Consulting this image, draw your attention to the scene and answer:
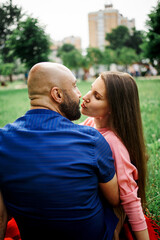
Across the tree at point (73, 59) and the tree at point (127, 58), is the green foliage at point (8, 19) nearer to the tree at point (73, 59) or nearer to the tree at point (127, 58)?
the tree at point (73, 59)

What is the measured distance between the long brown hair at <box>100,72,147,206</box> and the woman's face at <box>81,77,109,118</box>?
6 cm

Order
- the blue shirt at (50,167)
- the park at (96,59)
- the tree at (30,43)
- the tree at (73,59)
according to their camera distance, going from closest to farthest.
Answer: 1. the blue shirt at (50,167)
2. the park at (96,59)
3. the tree at (30,43)
4. the tree at (73,59)

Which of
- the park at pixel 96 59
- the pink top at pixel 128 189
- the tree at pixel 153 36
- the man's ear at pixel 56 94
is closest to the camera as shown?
the man's ear at pixel 56 94

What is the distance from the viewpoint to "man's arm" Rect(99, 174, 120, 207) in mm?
1427

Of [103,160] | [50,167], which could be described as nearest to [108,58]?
[103,160]

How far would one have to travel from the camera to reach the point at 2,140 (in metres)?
1.27

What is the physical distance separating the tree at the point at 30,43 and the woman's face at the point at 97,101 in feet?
89.7

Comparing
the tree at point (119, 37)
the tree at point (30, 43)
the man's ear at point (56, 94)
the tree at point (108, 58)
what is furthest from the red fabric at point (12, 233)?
the tree at point (119, 37)

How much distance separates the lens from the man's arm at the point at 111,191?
1427 millimetres

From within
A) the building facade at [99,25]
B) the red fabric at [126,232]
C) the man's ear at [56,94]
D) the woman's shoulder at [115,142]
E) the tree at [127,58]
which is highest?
the building facade at [99,25]

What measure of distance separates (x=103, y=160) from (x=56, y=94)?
1.79 ft

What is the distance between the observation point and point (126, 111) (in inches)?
70.4

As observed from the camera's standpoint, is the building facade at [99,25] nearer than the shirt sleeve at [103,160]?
No

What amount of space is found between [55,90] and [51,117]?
0.23 metres
